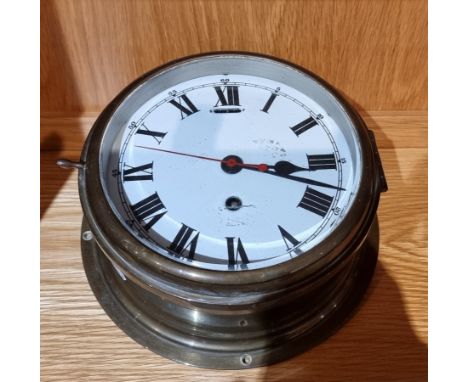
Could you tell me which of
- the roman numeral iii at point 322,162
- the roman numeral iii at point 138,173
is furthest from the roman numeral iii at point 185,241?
the roman numeral iii at point 322,162

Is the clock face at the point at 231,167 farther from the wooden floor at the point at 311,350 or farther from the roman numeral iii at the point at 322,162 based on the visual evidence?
the wooden floor at the point at 311,350

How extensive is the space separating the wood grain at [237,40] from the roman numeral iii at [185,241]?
554 mm

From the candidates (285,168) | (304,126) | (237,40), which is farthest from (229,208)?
(237,40)

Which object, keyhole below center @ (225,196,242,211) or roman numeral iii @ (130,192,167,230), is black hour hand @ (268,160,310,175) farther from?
roman numeral iii @ (130,192,167,230)

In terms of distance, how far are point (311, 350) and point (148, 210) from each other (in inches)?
15.5

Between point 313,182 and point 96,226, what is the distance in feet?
1.27

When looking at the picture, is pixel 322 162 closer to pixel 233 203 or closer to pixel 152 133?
pixel 233 203

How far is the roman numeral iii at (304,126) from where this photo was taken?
3.95ft

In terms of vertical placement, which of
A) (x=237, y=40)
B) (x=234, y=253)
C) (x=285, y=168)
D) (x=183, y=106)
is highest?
(x=237, y=40)

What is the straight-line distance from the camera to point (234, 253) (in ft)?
3.44

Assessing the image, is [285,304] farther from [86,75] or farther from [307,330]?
[86,75]

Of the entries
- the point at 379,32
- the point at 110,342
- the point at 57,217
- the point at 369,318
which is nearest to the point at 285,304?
the point at 369,318

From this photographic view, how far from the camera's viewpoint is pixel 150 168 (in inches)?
45.6

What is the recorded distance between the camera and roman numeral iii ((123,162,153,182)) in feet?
3.76
